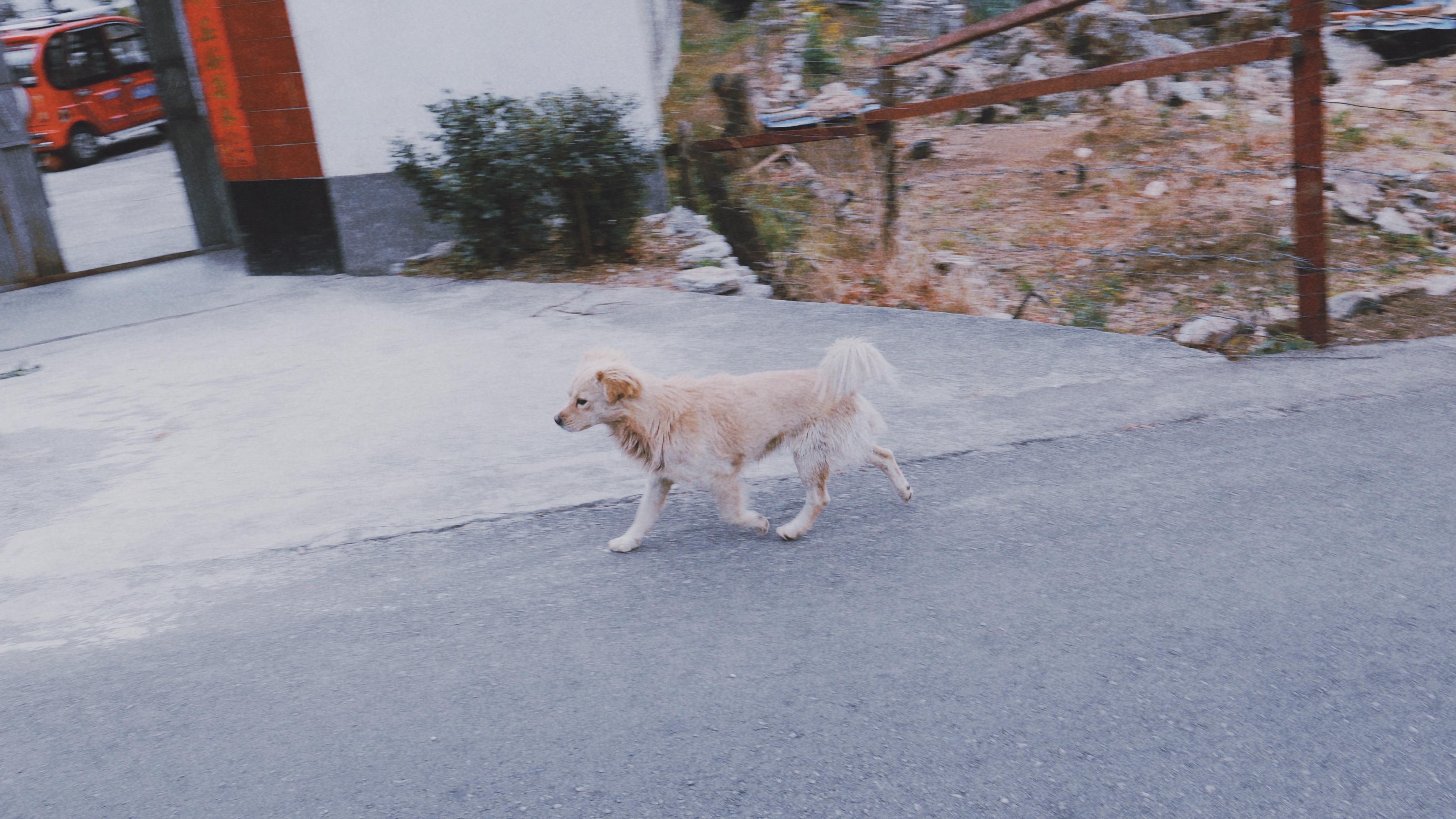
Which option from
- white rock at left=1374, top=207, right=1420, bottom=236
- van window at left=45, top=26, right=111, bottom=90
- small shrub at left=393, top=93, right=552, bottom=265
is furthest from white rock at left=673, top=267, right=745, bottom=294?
van window at left=45, top=26, right=111, bottom=90

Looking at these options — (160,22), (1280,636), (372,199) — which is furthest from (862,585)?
(160,22)

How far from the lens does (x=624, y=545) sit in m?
3.90

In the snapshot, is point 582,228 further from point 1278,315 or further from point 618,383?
point 1278,315

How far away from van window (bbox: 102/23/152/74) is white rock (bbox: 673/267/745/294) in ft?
21.0

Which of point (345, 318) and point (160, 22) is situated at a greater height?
point (160, 22)

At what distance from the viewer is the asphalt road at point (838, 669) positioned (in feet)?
8.45

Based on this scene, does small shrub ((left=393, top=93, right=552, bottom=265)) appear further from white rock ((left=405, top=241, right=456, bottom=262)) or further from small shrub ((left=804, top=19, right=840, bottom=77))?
small shrub ((left=804, top=19, right=840, bottom=77))

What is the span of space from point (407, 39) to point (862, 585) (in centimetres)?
710

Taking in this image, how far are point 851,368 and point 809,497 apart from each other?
0.59m

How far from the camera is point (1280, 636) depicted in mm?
3070

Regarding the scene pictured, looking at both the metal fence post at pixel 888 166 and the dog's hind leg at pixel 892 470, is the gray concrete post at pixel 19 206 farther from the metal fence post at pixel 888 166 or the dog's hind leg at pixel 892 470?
the dog's hind leg at pixel 892 470

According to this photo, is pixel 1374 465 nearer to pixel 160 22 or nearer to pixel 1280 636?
pixel 1280 636

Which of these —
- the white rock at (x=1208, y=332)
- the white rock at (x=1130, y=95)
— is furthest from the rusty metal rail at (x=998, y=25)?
the white rock at (x=1130, y=95)

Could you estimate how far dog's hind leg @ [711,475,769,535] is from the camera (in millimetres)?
3795
